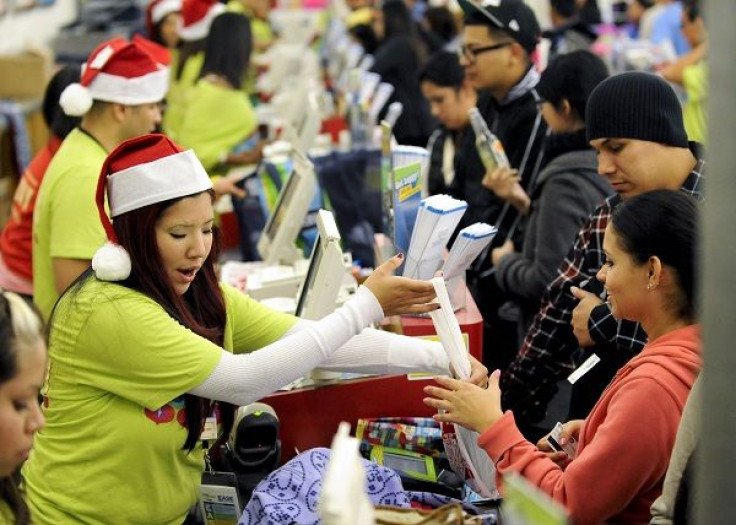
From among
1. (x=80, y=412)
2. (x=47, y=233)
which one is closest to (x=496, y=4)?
(x=47, y=233)

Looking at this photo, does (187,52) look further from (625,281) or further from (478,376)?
(625,281)

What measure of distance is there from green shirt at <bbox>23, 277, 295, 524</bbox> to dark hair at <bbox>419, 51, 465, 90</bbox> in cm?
325

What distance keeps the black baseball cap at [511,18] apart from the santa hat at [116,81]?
1296mm

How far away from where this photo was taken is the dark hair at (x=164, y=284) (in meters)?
2.47

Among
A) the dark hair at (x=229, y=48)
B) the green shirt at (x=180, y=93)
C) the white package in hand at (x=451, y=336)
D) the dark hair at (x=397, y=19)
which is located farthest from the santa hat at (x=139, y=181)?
the dark hair at (x=397, y=19)

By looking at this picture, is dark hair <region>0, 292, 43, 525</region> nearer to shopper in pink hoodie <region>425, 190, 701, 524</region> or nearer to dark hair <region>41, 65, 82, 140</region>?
shopper in pink hoodie <region>425, 190, 701, 524</region>

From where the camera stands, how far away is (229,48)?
6371 mm

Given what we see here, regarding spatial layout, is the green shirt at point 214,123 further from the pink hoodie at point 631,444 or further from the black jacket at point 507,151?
the pink hoodie at point 631,444

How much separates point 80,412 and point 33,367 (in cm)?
58

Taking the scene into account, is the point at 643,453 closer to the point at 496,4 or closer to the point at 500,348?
the point at 500,348

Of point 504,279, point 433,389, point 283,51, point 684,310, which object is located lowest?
point 283,51

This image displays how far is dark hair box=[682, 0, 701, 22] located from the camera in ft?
25.9

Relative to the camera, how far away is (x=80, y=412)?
8.09 feet

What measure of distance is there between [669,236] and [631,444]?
0.43 meters
